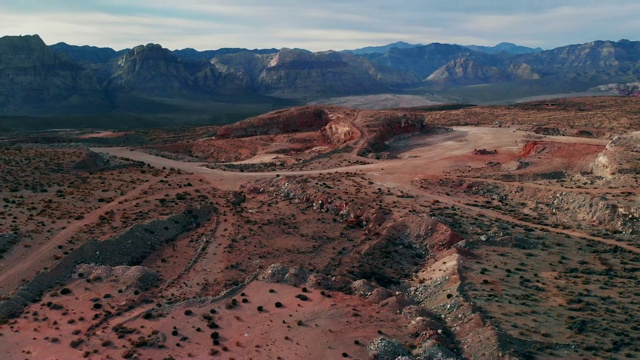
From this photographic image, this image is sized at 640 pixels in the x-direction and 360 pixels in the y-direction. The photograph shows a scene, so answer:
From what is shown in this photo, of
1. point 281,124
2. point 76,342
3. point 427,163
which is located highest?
point 281,124

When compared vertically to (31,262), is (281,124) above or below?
above

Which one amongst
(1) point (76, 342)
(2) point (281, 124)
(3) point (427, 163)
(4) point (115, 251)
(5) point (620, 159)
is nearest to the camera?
(1) point (76, 342)

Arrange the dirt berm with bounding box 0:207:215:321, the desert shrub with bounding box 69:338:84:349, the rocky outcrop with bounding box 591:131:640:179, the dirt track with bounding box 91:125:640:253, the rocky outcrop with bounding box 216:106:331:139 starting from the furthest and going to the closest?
the rocky outcrop with bounding box 216:106:331:139, the rocky outcrop with bounding box 591:131:640:179, the dirt track with bounding box 91:125:640:253, the dirt berm with bounding box 0:207:215:321, the desert shrub with bounding box 69:338:84:349

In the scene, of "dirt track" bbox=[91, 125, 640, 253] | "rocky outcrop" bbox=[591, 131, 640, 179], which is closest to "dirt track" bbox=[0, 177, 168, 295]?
"dirt track" bbox=[91, 125, 640, 253]

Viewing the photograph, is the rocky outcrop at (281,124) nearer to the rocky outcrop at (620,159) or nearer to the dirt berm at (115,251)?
the dirt berm at (115,251)

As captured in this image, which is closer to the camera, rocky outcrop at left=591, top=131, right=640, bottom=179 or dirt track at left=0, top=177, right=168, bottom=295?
dirt track at left=0, top=177, right=168, bottom=295

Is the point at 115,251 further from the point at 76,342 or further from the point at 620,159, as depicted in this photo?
the point at 620,159

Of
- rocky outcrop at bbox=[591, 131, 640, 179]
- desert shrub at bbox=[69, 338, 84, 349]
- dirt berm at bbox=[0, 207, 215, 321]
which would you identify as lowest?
desert shrub at bbox=[69, 338, 84, 349]

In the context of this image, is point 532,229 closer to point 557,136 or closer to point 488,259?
point 488,259

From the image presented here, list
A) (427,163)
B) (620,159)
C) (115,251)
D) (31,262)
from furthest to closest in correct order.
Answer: (427,163) → (620,159) → (115,251) → (31,262)

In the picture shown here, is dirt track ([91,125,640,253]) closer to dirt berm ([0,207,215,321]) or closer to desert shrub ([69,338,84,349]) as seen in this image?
dirt berm ([0,207,215,321])

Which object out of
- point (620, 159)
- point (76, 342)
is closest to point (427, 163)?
point (620, 159)

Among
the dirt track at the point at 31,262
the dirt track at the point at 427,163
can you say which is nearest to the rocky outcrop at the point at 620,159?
the dirt track at the point at 427,163
